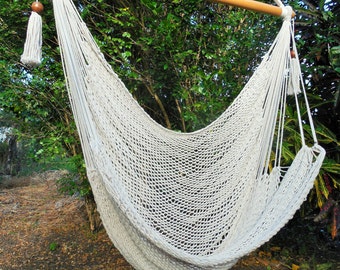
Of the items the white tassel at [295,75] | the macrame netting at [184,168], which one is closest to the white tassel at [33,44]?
the macrame netting at [184,168]

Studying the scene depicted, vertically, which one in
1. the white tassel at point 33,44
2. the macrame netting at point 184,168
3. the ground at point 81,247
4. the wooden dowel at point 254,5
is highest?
the wooden dowel at point 254,5

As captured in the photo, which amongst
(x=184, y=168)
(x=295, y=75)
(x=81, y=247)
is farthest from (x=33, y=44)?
(x=81, y=247)

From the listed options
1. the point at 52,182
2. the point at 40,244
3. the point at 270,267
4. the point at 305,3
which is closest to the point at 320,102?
the point at 305,3

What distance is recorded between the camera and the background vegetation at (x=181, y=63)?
1341mm

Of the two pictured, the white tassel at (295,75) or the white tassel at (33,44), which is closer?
the white tassel at (33,44)

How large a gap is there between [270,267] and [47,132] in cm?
153

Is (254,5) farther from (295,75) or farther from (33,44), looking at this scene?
(33,44)

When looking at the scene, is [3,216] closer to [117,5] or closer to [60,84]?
[60,84]

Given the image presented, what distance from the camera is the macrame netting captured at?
31.0 inches

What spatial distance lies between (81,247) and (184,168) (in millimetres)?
1056

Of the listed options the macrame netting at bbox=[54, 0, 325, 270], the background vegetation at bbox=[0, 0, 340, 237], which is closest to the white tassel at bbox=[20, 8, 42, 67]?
the macrame netting at bbox=[54, 0, 325, 270]

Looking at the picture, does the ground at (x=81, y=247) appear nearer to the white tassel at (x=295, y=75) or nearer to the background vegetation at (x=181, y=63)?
the background vegetation at (x=181, y=63)

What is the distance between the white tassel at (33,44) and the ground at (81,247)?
127 centimetres

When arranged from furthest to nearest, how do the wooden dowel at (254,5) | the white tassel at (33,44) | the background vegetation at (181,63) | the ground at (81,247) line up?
the ground at (81,247), the background vegetation at (181,63), the wooden dowel at (254,5), the white tassel at (33,44)
